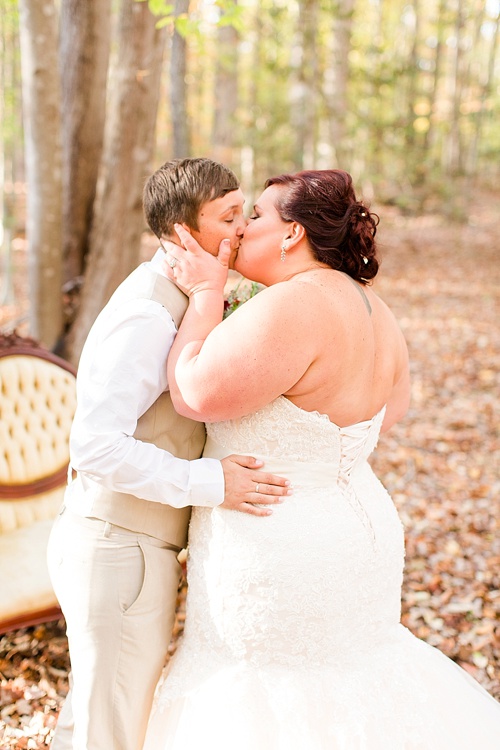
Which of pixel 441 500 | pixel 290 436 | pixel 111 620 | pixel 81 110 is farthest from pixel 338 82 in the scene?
pixel 111 620

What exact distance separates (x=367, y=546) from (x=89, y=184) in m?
4.04

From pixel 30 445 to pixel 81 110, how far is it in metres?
2.68

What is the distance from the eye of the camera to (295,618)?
2.37m

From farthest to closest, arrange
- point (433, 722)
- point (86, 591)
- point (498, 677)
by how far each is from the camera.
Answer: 1. point (498, 677)
2. point (433, 722)
3. point (86, 591)

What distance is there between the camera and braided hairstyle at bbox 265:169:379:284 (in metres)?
2.27

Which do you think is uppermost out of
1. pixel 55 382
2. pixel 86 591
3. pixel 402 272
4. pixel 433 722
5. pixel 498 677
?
pixel 86 591

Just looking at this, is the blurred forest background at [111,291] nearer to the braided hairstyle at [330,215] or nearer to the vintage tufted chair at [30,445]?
the vintage tufted chair at [30,445]

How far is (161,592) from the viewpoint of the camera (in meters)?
2.43

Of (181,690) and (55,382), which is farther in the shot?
(55,382)

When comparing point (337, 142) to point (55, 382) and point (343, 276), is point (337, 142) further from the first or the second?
point (343, 276)

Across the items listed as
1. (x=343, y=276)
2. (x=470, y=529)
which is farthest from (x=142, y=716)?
(x=470, y=529)

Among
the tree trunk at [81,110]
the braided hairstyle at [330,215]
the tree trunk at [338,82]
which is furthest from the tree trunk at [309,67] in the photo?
the braided hairstyle at [330,215]

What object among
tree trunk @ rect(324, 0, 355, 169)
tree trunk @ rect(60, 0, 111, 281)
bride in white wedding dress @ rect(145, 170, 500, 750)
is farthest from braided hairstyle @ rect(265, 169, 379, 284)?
tree trunk @ rect(324, 0, 355, 169)

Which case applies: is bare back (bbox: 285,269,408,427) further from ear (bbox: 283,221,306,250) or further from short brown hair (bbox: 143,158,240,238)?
short brown hair (bbox: 143,158,240,238)
